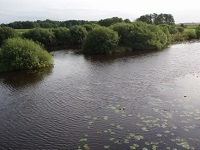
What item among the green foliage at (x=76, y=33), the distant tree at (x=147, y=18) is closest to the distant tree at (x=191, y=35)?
the green foliage at (x=76, y=33)

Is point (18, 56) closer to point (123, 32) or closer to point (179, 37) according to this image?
point (123, 32)

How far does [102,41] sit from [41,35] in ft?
97.8

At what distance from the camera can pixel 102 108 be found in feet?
99.9

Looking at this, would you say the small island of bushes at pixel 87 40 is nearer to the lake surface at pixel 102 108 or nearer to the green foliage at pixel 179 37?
the green foliage at pixel 179 37

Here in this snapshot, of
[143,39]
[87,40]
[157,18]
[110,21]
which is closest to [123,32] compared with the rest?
[143,39]

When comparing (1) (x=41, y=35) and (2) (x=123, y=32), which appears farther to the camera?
(1) (x=41, y=35)

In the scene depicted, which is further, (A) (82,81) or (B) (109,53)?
(B) (109,53)

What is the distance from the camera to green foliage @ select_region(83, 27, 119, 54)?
71938mm

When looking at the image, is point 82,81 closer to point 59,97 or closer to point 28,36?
point 59,97

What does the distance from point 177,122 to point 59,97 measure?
15354mm

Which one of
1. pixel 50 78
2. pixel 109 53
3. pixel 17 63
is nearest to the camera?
pixel 50 78

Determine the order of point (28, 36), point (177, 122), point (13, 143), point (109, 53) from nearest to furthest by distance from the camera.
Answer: point (13, 143), point (177, 122), point (109, 53), point (28, 36)

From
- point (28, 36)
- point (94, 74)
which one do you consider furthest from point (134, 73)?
point (28, 36)

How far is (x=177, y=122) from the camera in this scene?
1020 inches
